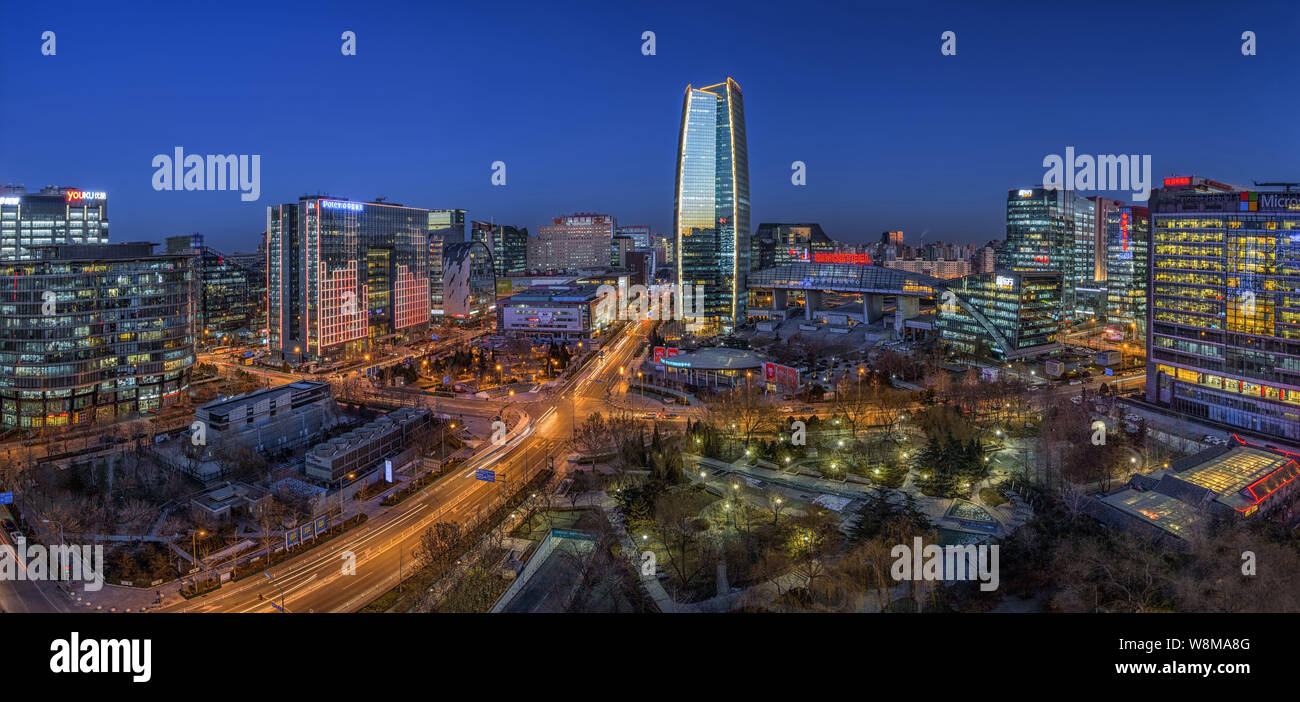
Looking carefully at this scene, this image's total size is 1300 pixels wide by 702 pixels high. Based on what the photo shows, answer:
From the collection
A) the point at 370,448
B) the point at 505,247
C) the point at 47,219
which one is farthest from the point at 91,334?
the point at 505,247

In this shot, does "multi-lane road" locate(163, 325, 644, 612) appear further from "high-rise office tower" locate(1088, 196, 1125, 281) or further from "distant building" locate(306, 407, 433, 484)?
"high-rise office tower" locate(1088, 196, 1125, 281)

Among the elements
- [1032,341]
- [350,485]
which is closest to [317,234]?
[350,485]

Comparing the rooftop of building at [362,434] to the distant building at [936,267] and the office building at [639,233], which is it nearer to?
the distant building at [936,267]

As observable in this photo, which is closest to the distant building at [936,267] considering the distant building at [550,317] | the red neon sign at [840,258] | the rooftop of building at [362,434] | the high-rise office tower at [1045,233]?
the high-rise office tower at [1045,233]

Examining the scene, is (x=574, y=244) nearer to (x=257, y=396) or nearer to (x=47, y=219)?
(x=47, y=219)

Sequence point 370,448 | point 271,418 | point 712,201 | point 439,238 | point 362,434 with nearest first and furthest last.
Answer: point 370,448 < point 362,434 < point 271,418 < point 712,201 < point 439,238

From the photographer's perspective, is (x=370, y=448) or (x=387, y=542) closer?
(x=387, y=542)
